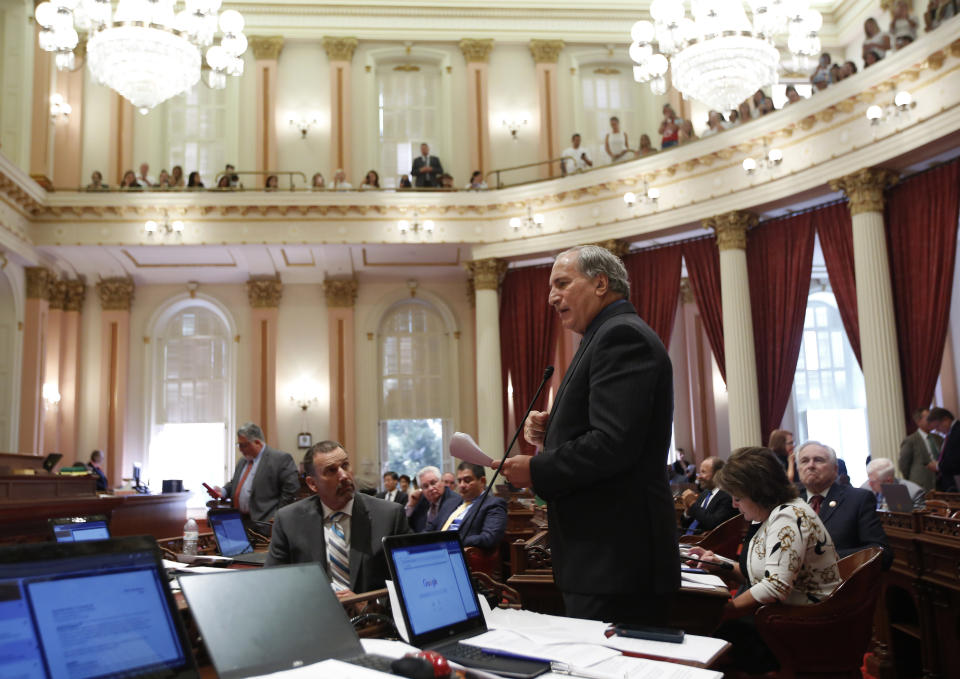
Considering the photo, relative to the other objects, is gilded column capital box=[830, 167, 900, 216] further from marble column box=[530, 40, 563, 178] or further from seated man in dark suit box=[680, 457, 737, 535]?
marble column box=[530, 40, 563, 178]

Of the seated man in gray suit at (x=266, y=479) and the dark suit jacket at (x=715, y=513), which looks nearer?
the dark suit jacket at (x=715, y=513)

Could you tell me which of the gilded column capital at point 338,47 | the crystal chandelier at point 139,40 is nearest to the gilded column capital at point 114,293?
the gilded column capital at point 338,47

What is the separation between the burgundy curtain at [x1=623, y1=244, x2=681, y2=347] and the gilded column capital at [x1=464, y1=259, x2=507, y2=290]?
2029mm

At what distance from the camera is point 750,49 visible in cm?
879

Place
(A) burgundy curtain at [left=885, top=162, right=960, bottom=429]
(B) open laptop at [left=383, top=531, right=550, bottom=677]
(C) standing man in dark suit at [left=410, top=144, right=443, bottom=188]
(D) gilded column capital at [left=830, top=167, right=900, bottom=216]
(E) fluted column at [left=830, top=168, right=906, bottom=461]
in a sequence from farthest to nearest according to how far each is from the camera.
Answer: (C) standing man in dark suit at [left=410, top=144, right=443, bottom=188]
(D) gilded column capital at [left=830, top=167, right=900, bottom=216]
(E) fluted column at [left=830, top=168, right=906, bottom=461]
(A) burgundy curtain at [left=885, top=162, right=960, bottom=429]
(B) open laptop at [left=383, top=531, right=550, bottom=677]

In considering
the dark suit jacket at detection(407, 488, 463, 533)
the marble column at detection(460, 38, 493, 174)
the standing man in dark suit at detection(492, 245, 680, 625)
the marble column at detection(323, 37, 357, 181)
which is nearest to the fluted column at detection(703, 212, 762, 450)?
the marble column at detection(460, 38, 493, 174)

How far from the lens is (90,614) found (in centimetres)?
Result: 144

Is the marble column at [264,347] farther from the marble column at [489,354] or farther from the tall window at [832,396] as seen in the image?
the tall window at [832,396]

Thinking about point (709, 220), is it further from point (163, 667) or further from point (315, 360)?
point (163, 667)

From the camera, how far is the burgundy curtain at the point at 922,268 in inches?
376

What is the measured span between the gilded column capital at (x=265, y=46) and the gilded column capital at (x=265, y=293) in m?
3.88

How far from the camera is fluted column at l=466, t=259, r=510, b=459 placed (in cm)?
1381

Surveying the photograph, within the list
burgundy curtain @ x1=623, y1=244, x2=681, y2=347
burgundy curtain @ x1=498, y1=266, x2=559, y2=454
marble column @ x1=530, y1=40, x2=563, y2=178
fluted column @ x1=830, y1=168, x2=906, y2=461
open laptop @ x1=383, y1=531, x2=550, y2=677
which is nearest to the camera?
open laptop @ x1=383, y1=531, x2=550, y2=677

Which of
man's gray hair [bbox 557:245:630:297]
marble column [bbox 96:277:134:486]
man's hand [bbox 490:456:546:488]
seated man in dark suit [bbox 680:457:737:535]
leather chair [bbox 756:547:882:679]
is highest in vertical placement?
marble column [bbox 96:277:134:486]
